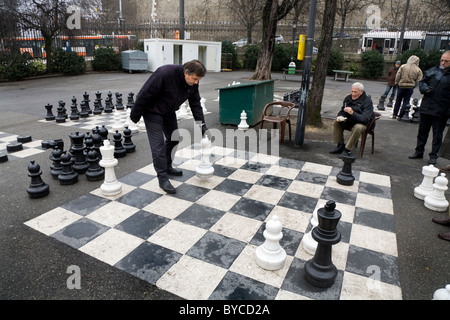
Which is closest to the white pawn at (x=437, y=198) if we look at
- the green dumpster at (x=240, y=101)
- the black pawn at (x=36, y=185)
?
the green dumpster at (x=240, y=101)

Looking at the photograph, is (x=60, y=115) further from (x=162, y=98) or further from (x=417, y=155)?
(x=417, y=155)

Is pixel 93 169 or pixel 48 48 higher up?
pixel 48 48

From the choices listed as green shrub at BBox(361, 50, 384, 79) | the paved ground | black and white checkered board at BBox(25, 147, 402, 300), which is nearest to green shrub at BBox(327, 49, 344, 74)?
green shrub at BBox(361, 50, 384, 79)

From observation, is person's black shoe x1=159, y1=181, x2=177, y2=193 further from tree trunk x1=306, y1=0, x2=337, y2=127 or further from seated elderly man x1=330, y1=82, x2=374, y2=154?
tree trunk x1=306, y1=0, x2=337, y2=127

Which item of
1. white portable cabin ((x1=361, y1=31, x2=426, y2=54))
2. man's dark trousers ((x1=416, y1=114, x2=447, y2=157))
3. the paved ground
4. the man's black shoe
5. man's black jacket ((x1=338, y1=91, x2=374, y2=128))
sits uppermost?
white portable cabin ((x1=361, y1=31, x2=426, y2=54))

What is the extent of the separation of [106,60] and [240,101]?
50.2ft

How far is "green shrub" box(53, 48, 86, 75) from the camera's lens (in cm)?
1705

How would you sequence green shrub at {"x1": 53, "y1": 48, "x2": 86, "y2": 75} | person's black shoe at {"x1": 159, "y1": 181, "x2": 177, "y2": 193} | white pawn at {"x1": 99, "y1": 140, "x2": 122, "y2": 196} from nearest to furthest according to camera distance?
white pawn at {"x1": 99, "y1": 140, "x2": 122, "y2": 196} → person's black shoe at {"x1": 159, "y1": 181, "x2": 177, "y2": 193} → green shrub at {"x1": 53, "y1": 48, "x2": 86, "y2": 75}

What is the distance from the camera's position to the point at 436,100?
16.3ft

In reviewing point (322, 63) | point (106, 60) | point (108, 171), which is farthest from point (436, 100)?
point (106, 60)

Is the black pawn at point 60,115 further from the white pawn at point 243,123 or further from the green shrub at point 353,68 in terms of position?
the green shrub at point 353,68

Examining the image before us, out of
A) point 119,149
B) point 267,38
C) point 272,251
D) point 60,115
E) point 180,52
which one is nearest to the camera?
point 272,251

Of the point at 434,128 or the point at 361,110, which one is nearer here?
the point at 361,110

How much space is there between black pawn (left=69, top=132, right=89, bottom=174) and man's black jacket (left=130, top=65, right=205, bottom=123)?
107 cm
